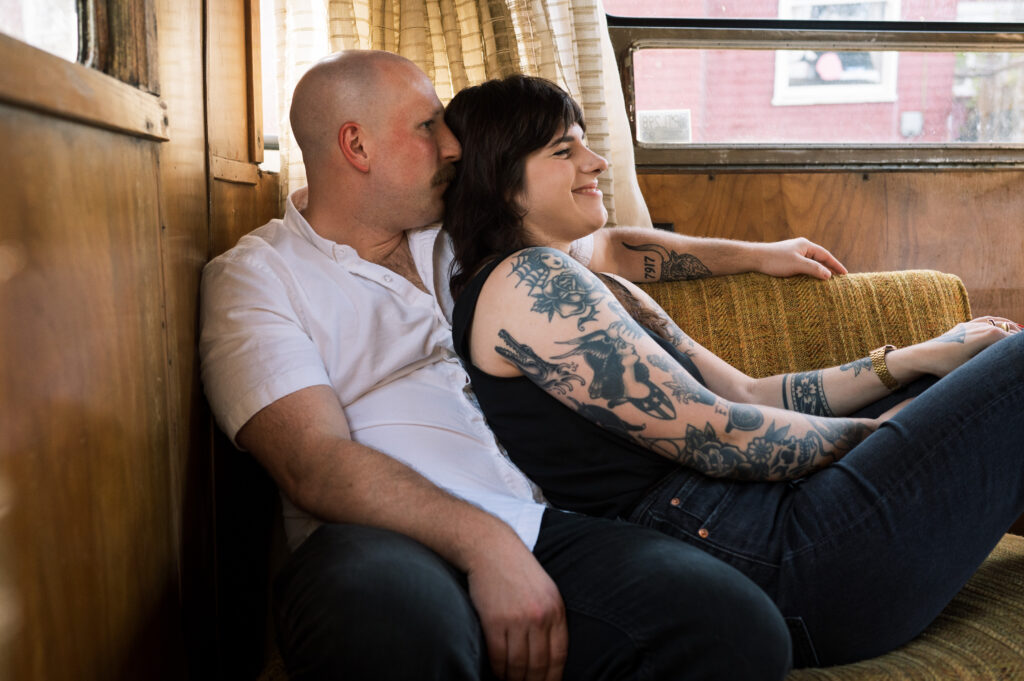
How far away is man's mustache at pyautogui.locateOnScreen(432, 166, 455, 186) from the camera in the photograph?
1698 mm

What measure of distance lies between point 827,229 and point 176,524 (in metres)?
2.19

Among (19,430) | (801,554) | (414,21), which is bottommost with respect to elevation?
(801,554)

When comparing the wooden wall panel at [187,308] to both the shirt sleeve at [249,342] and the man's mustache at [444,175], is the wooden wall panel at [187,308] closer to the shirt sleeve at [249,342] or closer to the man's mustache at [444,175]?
the shirt sleeve at [249,342]

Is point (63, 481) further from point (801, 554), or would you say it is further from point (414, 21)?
point (414, 21)

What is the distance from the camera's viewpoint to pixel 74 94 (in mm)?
1020

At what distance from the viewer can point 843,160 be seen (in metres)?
2.71

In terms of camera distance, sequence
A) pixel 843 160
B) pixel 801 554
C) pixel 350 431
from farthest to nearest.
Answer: pixel 843 160
pixel 350 431
pixel 801 554

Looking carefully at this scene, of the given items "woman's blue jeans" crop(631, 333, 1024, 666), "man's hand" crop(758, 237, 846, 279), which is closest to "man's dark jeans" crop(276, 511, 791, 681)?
"woman's blue jeans" crop(631, 333, 1024, 666)

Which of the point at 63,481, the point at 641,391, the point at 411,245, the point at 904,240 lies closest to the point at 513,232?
the point at 411,245

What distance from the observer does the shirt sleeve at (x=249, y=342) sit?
4.47 ft

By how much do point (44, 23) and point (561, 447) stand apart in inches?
37.8

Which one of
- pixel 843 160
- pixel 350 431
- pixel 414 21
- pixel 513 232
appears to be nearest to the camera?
pixel 350 431

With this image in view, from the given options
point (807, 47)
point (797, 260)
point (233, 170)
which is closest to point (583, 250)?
point (797, 260)

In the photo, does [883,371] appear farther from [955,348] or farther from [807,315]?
[807,315]
